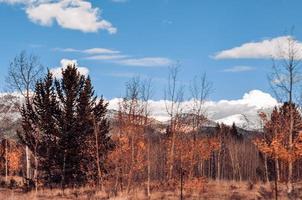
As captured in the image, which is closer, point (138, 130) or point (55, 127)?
point (138, 130)

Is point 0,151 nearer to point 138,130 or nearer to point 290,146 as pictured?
point 138,130

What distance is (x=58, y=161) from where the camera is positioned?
1433 inches

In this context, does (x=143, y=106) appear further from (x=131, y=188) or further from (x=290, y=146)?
(x=290, y=146)

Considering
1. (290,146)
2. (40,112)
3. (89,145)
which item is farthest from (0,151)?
(290,146)

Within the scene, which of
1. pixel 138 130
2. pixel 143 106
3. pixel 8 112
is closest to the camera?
pixel 138 130

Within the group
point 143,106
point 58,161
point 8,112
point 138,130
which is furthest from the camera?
point 8,112

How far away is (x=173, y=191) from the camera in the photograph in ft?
101

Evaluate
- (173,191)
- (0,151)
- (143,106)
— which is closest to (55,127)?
(143,106)

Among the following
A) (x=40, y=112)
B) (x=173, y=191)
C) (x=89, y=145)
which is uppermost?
(x=40, y=112)

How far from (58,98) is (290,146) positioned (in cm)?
2058

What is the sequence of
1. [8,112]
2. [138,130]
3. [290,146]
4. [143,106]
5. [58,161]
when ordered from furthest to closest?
[8,112] < [58,161] < [143,106] < [138,130] < [290,146]

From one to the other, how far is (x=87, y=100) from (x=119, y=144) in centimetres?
851

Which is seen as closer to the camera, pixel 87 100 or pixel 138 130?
pixel 138 130

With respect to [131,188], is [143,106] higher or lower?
higher
